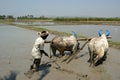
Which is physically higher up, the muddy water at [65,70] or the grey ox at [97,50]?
the grey ox at [97,50]

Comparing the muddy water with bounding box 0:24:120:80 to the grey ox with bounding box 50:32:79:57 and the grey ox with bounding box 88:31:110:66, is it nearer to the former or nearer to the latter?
the grey ox with bounding box 88:31:110:66

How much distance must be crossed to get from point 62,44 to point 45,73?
2.58m

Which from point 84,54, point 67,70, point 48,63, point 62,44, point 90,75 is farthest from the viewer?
point 84,54

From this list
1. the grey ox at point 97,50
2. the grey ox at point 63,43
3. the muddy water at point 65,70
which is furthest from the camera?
the grey ox at point 63,43

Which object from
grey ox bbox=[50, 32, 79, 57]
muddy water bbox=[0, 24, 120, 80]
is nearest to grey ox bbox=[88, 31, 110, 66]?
muddy water bbox=[0, 24, 120, 80]

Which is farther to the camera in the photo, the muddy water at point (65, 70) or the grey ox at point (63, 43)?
the grey ox at point (63, 43)

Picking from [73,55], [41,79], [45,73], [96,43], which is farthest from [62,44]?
[41,79]

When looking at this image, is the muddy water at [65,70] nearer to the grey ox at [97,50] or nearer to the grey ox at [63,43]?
the grey ox at [97,50]

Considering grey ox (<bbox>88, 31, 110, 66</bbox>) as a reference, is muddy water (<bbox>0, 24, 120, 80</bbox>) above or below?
below

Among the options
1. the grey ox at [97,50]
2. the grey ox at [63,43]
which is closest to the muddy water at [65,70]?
the grey ox at [97,50]

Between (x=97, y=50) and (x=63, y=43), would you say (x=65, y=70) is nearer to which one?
(x=97, y=50)

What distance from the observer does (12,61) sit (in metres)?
9.68

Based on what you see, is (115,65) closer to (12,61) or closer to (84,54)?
(84,54)

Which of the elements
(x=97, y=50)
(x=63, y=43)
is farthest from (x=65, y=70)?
(x=63, y=43)
